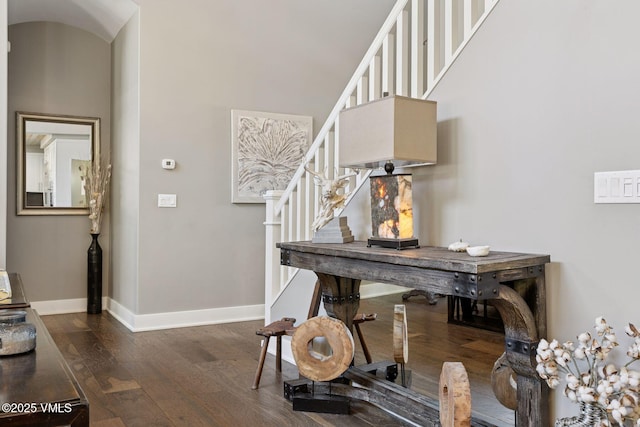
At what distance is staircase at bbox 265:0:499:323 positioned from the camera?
8.38ft

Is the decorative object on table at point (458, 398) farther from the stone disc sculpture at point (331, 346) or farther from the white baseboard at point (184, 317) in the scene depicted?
the white baseboard at point (184, 317)

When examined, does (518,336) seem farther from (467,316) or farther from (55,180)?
(55,180)

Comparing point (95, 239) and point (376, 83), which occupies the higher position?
point (376, 83)

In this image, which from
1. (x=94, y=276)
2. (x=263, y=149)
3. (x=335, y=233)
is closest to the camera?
(x=335, y=233)

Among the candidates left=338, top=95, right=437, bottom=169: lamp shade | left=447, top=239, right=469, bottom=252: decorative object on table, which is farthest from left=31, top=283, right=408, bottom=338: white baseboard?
left=447, top=239, right=469, bottom=252: decorative object on table

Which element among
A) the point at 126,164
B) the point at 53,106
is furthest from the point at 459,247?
the point at 53,106

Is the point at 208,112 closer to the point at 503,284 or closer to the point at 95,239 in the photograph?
the point at 95,239

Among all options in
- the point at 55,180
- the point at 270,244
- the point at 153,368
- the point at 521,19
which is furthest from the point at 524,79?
the point at 55,180

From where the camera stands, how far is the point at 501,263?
1856mm

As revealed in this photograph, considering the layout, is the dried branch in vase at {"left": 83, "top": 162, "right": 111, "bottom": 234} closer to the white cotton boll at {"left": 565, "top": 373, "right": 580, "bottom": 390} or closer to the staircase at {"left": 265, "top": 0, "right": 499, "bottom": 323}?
the staircase at {"left": 265, "top": 0, "right": 499, "bottom": 323}

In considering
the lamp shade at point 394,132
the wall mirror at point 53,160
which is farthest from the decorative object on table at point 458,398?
the wall mirror at point 53,160

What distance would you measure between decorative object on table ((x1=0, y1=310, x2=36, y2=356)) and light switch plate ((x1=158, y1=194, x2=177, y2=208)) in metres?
3.09

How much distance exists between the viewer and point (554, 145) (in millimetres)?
2051

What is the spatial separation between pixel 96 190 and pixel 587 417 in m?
4.82
